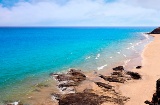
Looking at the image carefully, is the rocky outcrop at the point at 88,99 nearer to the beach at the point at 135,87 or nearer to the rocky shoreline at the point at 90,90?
the rocky shoreline at the point at 90,90

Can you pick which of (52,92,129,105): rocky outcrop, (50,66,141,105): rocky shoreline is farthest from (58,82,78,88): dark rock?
→ (52,92,129,105): rocky outcrop

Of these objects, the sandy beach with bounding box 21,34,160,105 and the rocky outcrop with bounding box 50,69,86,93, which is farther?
the rocky outcrop with bounding box 50,69,86,93

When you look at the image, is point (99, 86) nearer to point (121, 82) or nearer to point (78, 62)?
point (121, 82)

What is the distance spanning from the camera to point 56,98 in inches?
1209

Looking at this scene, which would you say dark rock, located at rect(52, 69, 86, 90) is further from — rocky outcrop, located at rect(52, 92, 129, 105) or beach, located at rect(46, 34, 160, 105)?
rocky outcrop, located at rect(52, 92, 129, 105)

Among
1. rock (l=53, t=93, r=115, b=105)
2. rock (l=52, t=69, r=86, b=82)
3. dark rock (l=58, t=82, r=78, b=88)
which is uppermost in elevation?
rock (l=53, t=93, r=115, b=105)

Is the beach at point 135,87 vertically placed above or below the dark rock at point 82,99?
below

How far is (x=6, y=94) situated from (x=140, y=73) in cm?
2319

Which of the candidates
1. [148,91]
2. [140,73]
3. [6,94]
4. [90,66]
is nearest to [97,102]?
[148,91]

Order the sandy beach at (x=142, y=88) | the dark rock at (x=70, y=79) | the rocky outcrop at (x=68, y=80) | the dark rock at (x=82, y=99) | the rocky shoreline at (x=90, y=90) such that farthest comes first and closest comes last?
the dark rock at (x=70, y=79), the rocky outcrop at (x=68, y=80), the sandy beach at (x=142, y=88), the rocky shoreline at (x=90, y=90), the dark rock at (x=82, y=99)

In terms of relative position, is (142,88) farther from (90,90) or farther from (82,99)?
(82,99)

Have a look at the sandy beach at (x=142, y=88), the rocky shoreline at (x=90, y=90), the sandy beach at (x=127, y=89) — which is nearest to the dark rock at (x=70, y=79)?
the rocky shoreline at (x=90, y=90)

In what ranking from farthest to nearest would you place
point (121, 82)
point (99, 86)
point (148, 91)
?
1. point (121, 82)
2. point (99, 86)
3. point (148, 91)

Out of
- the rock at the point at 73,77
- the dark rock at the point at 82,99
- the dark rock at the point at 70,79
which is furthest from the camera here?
the rock at the point at 73,77
